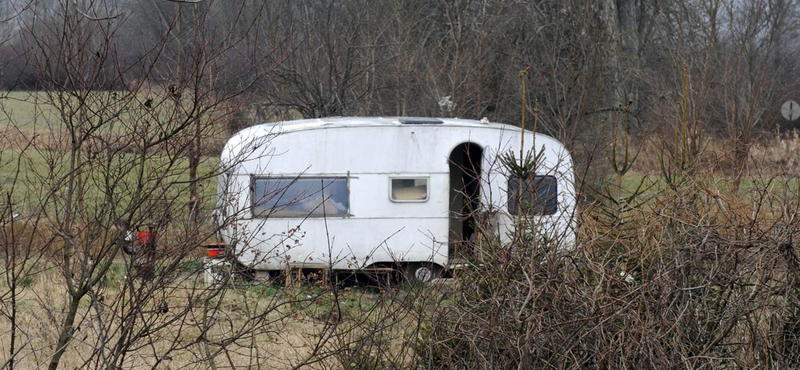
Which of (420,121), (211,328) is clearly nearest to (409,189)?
(420,121)

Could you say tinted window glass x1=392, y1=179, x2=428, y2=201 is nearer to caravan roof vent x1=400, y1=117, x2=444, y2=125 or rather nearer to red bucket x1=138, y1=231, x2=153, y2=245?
caravan roof vent x1=400, y1=117, x2=444, y2=125

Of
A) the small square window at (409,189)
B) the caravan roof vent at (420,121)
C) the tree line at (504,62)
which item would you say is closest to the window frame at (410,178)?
the small square window at (409,189)

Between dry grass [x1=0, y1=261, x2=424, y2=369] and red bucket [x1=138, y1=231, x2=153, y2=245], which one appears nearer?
red bucket [x1=138, y1=231, x2=153, y2=245]

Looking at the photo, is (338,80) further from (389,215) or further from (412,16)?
(389,215)

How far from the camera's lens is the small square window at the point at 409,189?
1135cm

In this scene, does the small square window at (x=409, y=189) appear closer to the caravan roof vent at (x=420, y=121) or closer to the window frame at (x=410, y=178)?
the window frame at (x=410, y=178)

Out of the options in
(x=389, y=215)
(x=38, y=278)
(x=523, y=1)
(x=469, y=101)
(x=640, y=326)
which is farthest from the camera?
(x=523, y=1)

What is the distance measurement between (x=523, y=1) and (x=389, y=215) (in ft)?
41.9

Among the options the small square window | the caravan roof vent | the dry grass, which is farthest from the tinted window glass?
the dry grass

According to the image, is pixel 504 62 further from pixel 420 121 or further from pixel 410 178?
pixel 410 178

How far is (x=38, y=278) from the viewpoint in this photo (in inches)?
395

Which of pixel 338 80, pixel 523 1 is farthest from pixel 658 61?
pixel 338 80

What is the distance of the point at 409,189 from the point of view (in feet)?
37.3

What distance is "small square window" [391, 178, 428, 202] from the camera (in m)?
11.4
